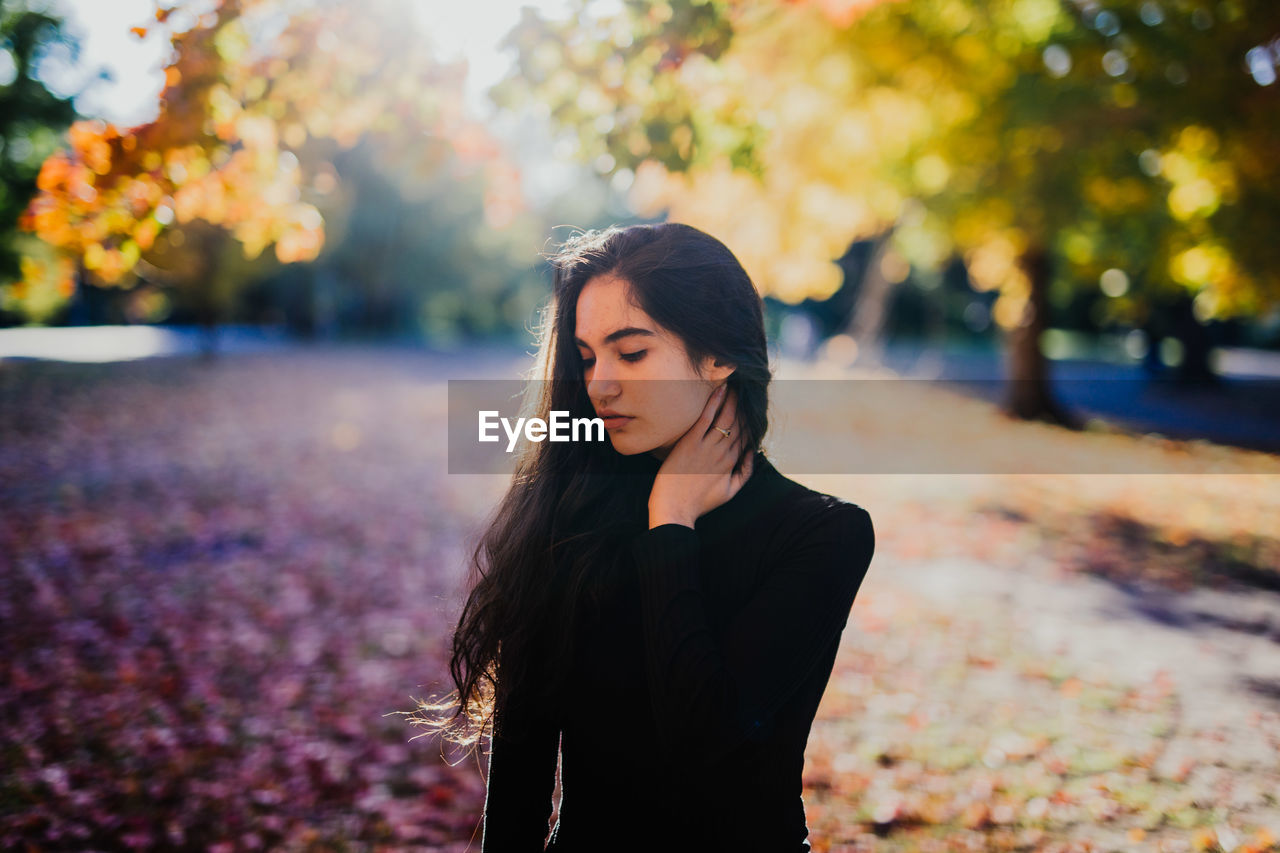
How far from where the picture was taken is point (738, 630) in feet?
5.25

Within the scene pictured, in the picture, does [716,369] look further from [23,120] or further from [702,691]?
[23,120]

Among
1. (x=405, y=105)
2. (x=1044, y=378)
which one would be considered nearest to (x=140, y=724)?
(x=405, y=105)

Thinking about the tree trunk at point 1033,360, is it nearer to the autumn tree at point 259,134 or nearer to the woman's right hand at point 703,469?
the autumn tree at point 259,134

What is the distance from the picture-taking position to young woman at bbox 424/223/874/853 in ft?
5.23

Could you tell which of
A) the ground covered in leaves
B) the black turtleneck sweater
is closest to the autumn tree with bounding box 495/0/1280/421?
the black turtleneck sweater

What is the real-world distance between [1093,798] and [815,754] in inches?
61.3

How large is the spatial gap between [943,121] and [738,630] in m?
14.0

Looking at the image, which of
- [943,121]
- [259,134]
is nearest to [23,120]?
[259,134]

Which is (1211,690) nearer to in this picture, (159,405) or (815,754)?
(815,754)

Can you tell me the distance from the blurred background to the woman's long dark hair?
196 centimetres

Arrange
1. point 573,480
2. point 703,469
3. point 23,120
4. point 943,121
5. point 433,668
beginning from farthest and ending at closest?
1. point 23,120
2. point 943,121
3. point 433,668
4. point 573,480
5. point 703,469

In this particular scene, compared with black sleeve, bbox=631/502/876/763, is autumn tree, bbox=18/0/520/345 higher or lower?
higher

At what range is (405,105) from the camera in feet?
20.9

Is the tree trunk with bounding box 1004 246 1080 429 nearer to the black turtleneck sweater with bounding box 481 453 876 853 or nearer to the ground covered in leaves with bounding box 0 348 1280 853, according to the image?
the ground covered in leaves with bounding box 0 348 1280 853
